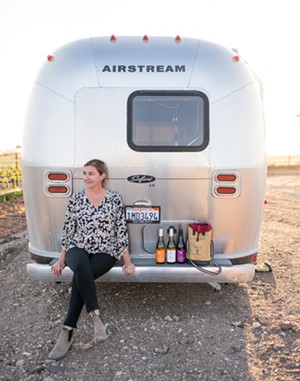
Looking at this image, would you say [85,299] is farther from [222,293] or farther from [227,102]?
[227,102]

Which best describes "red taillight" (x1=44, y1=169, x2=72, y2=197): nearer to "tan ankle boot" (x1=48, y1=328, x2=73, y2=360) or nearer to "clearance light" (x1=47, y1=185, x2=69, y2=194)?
"clearance light" (x1=47, y1=185, x2=69, y2=194)

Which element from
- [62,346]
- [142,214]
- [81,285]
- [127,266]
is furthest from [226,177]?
[62,346]

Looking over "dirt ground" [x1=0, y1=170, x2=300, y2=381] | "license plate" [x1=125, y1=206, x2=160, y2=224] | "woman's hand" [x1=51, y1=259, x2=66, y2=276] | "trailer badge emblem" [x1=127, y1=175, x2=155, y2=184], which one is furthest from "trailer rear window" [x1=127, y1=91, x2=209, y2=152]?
"dirt ground" [x1=0, y1=170, x2=300, y2=381]

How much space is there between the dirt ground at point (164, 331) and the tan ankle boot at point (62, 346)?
81 millimetres

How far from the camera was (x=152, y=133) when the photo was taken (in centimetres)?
429

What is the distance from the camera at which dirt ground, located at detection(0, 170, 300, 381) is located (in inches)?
138

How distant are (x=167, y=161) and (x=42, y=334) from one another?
214 cm

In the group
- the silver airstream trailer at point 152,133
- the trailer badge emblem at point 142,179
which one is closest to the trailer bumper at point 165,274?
the silver airstream trailer at point 152,133

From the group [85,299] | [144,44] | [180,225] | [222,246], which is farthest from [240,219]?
[144,44]

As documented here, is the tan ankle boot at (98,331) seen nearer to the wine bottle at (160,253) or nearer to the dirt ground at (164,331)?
the dirt ground at (164,331)

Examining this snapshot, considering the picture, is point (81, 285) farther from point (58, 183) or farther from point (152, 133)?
point (152, 133)

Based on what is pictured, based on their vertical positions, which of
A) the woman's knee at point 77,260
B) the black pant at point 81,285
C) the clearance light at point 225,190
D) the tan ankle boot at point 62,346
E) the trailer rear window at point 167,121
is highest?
the trailer rear window at point 167,121

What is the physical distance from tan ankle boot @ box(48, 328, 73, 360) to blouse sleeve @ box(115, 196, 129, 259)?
2.83 feet

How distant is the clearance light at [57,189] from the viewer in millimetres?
4262
